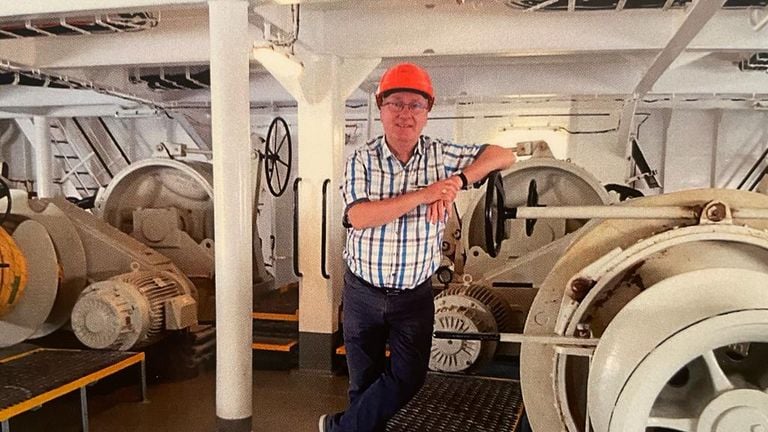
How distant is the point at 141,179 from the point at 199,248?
1084mm

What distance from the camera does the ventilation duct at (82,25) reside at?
453 centimetres

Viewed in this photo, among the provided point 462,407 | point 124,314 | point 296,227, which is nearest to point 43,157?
point 124,314

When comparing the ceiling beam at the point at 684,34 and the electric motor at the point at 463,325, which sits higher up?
the ceiling beam at the point at 684,34

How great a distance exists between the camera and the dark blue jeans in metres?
2.54

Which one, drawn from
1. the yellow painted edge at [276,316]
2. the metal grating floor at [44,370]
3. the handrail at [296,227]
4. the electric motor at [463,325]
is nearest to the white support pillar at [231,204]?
the metal grating floor at [44,370]

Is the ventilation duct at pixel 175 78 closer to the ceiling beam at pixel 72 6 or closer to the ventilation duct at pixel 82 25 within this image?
the ventilation duct at pixel 82 25

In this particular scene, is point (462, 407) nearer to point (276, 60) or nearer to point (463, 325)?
point (463, 325)

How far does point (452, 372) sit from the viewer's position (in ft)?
13.4

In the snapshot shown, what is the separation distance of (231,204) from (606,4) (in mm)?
→ 2560

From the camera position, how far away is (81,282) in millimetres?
5062

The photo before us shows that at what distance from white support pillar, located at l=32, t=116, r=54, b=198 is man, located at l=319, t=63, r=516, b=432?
721 cm

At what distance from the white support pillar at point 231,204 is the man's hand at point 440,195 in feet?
4.09

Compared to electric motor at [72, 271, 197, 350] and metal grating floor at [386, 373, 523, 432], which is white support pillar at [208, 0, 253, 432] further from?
electric motor at [72, 271, 197, 350]

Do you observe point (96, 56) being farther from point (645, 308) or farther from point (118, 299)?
point (645, 308)
